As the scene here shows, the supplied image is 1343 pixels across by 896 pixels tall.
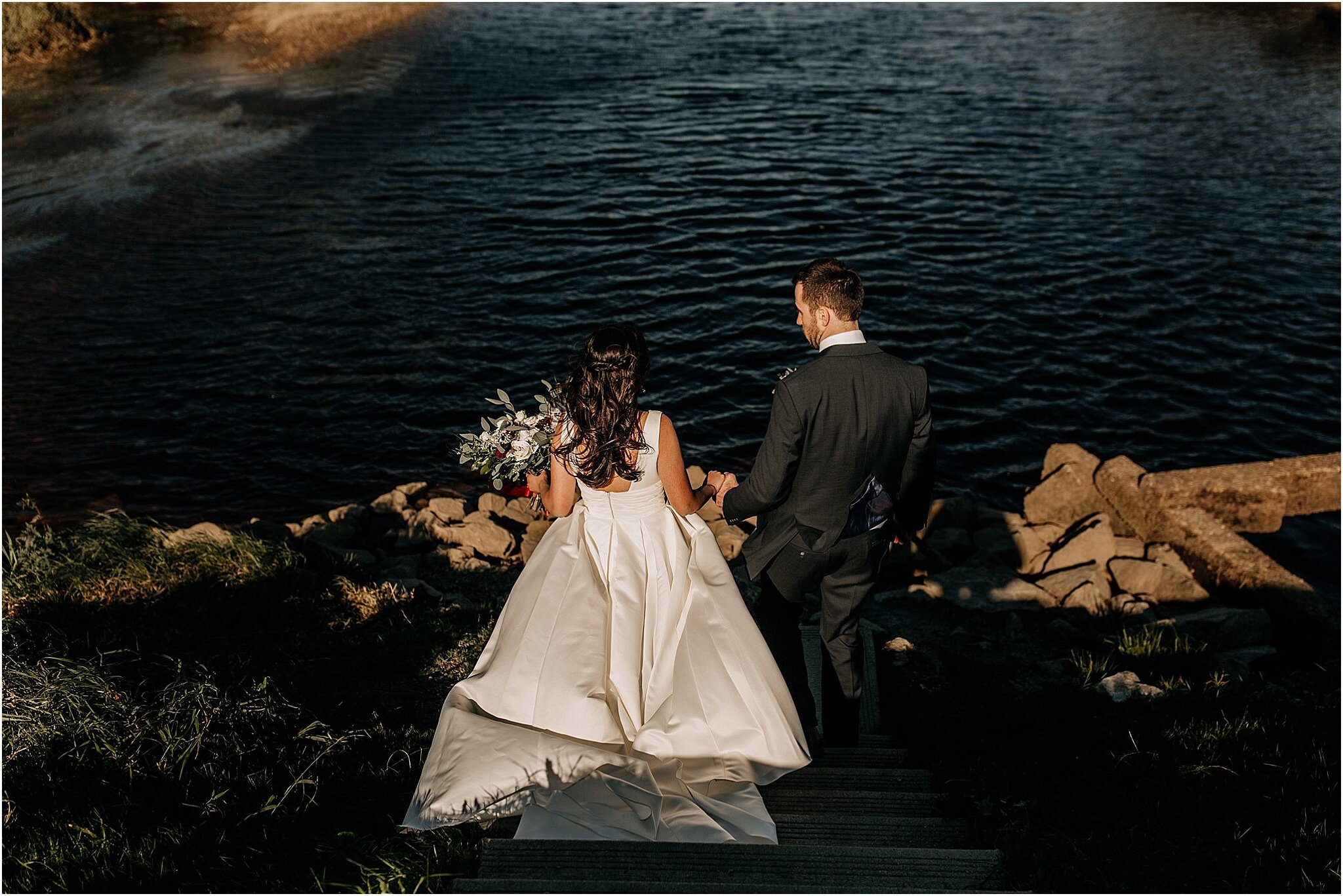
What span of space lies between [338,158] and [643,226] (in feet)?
27.7

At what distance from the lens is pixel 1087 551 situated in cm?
980

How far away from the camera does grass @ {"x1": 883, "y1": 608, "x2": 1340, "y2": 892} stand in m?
4.17

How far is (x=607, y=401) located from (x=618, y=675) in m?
1.49

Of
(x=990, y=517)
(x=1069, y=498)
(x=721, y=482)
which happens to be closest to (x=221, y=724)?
(x=721, y=482)

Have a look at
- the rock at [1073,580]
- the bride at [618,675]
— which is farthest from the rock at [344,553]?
the rock at [1073,580]

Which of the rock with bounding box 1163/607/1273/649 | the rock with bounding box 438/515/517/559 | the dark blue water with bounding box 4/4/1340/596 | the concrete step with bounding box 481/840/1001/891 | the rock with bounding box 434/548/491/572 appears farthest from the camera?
the dark blue water with bounding box 4/4/1340/596

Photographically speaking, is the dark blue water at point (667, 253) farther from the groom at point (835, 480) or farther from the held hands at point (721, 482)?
the groom at point (835, 480)

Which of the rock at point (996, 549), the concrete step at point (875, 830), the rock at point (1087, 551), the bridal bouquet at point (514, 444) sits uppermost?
the bridal bouquet at point (514, 444)

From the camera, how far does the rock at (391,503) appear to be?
1112 cm

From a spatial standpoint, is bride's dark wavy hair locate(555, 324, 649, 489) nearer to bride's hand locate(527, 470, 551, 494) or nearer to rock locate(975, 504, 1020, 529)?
bride's hand locate(527, 470, 551, 494)

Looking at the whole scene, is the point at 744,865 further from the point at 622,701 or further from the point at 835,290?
the point at 835,290

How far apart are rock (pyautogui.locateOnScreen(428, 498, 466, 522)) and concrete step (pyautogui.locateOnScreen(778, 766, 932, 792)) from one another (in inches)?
248

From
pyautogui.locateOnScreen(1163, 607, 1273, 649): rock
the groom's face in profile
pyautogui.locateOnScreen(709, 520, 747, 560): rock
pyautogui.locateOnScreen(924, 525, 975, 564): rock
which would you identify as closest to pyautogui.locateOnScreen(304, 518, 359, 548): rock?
pyautogui.locateOnScreen(709, 520, 747, 560): rock

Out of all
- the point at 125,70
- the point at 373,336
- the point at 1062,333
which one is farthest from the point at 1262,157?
the point at 125,70
